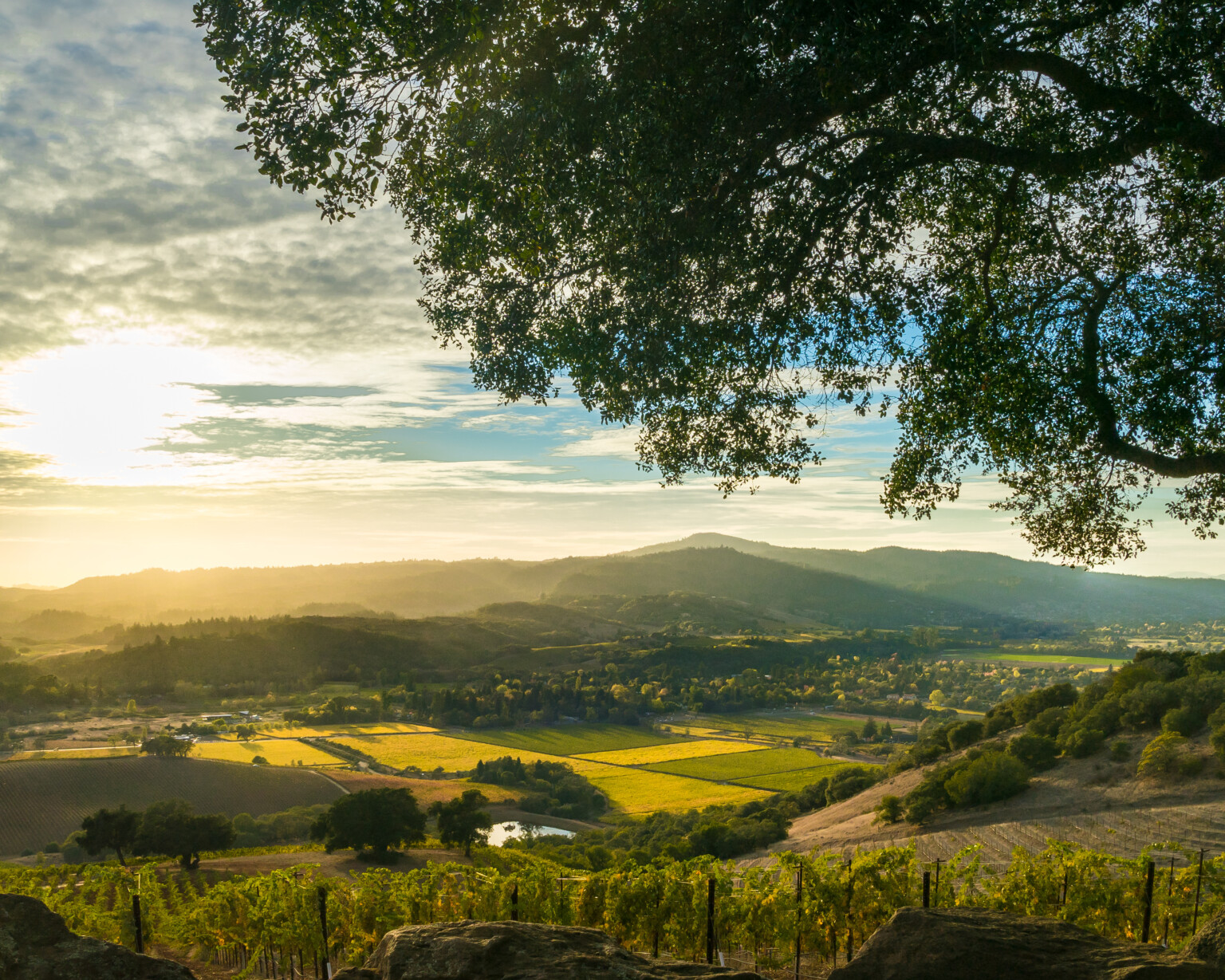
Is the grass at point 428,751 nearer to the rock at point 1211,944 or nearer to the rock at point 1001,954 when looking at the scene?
the rock at point 1001,954

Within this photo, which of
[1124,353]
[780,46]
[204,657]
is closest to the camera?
[780,46]

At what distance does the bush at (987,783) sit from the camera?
120 ft

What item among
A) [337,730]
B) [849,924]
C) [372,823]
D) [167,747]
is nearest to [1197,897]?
[849,924]

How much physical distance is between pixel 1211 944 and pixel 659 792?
254 feet

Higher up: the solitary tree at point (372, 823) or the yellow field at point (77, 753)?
the solitary tree at point (372, 823)

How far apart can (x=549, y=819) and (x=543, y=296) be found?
66.3 metres

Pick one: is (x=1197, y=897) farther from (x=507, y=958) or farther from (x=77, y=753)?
(x=77, y=753)

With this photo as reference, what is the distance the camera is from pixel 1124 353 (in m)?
8.39

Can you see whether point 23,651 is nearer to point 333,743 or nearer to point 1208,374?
point 333,743

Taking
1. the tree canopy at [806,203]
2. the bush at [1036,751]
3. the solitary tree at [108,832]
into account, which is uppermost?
the tree canopy at [806,203]

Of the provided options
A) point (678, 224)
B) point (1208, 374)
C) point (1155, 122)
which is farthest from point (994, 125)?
point (678, 224)

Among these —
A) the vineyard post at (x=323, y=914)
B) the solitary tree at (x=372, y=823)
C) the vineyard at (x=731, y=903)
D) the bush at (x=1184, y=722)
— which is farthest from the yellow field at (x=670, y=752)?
the vineyard post at (x=323, y=914)

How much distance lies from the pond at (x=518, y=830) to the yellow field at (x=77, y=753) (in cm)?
4653

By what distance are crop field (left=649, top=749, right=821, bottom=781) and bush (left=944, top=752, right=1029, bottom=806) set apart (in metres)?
48.5
